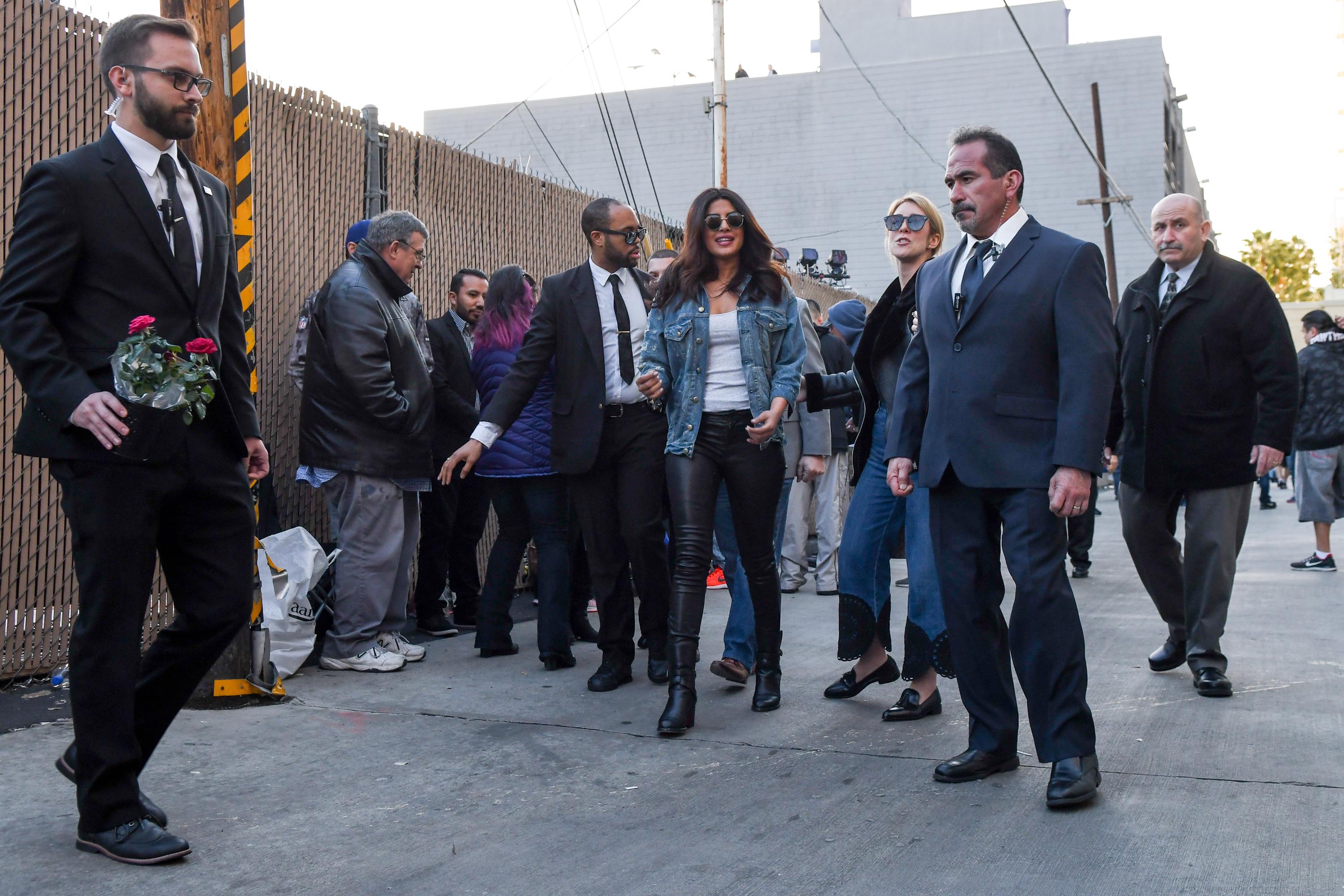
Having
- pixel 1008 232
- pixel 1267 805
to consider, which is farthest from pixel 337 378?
pixel 1267 805

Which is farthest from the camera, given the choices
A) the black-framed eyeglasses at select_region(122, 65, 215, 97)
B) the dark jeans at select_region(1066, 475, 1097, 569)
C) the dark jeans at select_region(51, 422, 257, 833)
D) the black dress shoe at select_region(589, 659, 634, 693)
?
the dark jeans at select_region(1066, 475, 1097, 569)

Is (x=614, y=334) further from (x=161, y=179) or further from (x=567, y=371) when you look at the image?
(x=161, y=179)

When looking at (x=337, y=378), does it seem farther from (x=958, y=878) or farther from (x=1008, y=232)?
(x=958, y=878)

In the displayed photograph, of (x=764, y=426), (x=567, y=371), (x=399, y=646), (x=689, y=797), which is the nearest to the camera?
(x=689, y=797)

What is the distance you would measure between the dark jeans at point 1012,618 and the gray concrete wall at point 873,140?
33.1 metres

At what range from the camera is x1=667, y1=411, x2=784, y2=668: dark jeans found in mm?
4805

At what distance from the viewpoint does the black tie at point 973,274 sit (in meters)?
4.01

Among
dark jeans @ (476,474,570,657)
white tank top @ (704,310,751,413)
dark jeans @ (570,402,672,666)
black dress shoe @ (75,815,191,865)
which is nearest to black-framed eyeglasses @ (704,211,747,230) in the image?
white tank top @ (704,310,751,413)

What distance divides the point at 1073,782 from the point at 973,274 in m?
1.62

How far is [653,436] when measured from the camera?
17.8 feet

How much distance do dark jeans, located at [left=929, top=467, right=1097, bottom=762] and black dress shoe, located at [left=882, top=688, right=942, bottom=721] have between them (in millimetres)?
744

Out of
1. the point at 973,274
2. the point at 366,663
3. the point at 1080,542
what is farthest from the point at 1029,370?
the point at 1080,542

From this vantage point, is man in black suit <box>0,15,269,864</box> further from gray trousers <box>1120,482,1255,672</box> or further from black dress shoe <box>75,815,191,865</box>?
gray trousers <box>1120,482,1255,672</box>

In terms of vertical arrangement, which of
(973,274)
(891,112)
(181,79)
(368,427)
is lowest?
(368,427)
